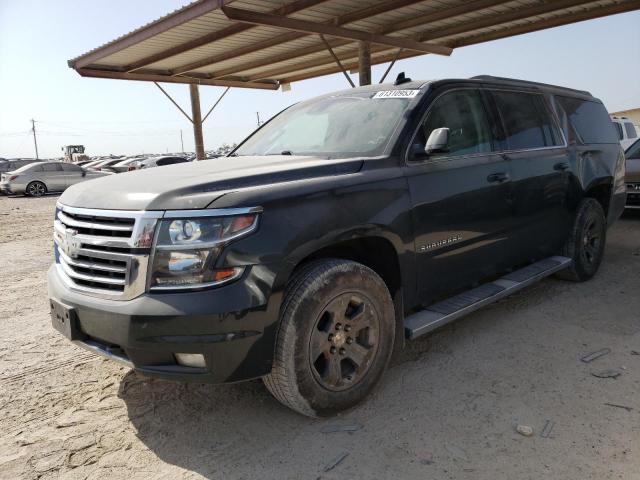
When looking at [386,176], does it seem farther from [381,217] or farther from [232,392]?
[232,392]

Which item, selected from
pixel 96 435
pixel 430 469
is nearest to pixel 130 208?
pixel 96 435

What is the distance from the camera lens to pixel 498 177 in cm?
383

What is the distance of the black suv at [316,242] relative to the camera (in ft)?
7.82

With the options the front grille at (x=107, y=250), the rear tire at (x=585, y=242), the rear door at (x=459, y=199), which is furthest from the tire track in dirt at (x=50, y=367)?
the rear tire at (x=585, y=242)

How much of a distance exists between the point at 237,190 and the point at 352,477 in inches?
57.7

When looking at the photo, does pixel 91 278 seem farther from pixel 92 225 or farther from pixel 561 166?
pixel 561 166

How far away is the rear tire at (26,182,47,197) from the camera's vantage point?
70.3ft

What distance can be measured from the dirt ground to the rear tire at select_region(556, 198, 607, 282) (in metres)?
0.93

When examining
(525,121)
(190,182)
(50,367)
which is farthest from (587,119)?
(50,367)

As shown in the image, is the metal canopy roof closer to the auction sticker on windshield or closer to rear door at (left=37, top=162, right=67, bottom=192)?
the auction sticker on windshield

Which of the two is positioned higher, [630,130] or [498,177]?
[630,130]

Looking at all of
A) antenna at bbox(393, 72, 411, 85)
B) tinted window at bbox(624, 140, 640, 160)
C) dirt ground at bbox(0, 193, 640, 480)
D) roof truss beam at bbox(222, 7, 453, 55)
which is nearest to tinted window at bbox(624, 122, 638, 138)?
tinted window at bbox(624, 140, 640, 160)

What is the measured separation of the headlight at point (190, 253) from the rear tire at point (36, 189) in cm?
2226

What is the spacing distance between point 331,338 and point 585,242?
11.6 feet
